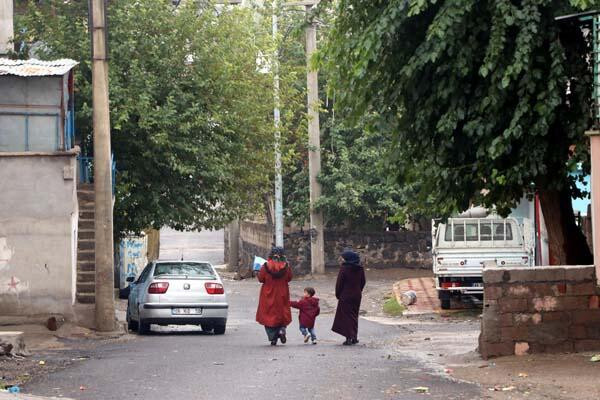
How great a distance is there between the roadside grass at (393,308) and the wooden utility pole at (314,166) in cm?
1023

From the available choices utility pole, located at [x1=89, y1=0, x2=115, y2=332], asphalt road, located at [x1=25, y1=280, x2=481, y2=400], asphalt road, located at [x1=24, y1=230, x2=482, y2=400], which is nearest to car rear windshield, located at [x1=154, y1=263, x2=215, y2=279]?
asphalt road, located at [x1=24, y1=230, x2=482, y2=400]

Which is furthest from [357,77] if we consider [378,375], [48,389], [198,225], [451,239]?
[451,239]

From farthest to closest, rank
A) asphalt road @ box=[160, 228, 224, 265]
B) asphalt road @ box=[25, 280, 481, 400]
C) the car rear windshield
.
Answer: asphalt road @ box=[160, 228, 224, 265] < the car rear windshield < asphalt road @ box=[25, 280, 481, 400]

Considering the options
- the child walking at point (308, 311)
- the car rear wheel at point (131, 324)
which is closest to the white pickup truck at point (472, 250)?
the car rear wheel at point (131, 324)

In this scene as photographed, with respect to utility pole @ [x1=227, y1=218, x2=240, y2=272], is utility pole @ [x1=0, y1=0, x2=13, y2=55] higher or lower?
higher

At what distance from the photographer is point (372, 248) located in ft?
143

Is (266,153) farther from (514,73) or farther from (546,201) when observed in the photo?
(514,73)

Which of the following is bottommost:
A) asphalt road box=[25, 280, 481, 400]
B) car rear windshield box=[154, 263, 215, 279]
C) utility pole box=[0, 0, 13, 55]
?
asphalt road box=[25, 280, 481, 400]

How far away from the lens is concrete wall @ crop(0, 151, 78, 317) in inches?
791

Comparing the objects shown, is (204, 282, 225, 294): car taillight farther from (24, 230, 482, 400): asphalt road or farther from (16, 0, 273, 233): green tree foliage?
(16, 0, 273, 233): green tree foliage

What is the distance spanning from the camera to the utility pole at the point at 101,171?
20.8 m

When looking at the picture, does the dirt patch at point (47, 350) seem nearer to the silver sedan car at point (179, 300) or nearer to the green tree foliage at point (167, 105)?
the silver sedan car at point (179, 300)

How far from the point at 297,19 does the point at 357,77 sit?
28663 mm

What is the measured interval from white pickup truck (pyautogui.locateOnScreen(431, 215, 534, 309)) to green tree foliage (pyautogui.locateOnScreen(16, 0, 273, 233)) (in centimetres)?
529
